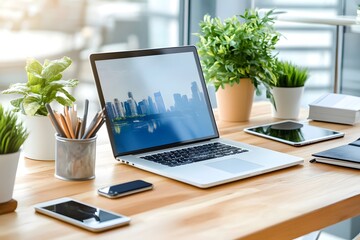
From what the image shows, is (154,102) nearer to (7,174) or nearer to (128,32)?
(7,174)

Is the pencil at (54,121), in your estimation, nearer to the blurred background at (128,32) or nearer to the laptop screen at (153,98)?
the laptop screen at (153,98)

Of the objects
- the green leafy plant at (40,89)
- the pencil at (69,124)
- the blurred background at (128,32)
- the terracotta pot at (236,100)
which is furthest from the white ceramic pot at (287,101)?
the pencil at (69,124)

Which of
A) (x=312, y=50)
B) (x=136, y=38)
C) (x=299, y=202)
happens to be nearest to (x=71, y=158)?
(x=299, y=202)

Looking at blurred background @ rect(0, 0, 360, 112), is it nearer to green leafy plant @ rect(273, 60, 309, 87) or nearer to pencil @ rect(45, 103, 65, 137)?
green leafy plant @ rect(273, 60, 309, 87)

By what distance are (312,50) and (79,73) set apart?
1.40 metres

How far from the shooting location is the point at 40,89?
5.63 feet

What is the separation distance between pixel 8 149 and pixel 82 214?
19 centimetres

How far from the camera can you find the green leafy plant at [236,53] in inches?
85.8

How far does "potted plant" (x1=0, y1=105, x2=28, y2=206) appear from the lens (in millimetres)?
1351

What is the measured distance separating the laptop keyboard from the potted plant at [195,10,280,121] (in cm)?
36

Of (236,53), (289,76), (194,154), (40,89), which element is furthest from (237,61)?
(40,89)

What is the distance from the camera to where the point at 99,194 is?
4.90ft

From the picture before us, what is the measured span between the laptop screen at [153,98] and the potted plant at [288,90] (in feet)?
1.34

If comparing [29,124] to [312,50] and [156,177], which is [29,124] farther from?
[312,50]
